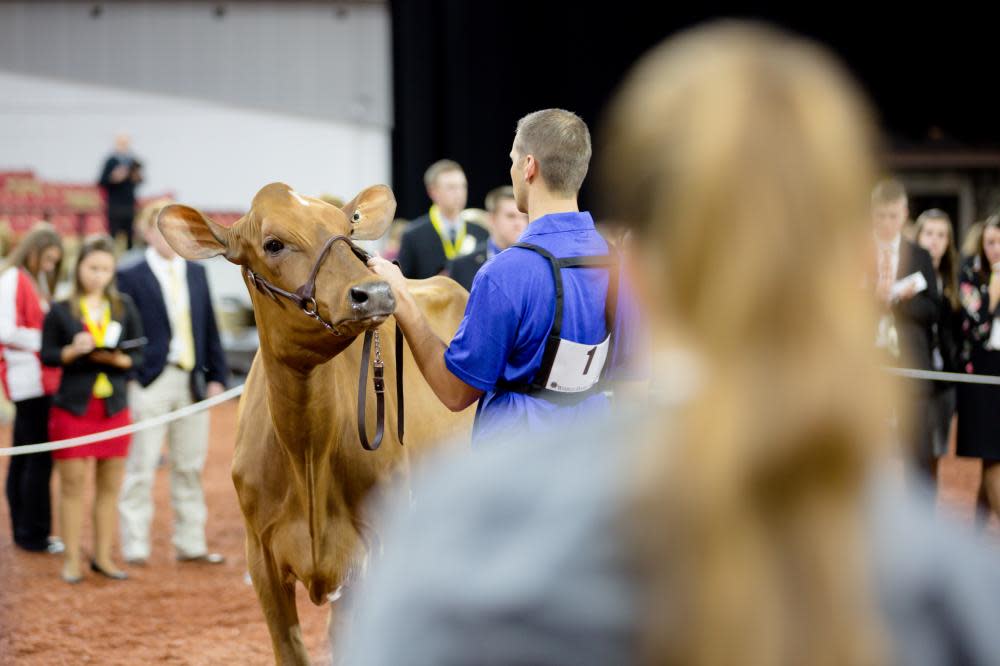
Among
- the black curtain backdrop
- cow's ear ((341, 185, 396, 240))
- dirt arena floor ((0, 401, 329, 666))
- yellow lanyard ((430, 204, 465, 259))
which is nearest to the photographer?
cow's ear ((341, 185, 396, 240))

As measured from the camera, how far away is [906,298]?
21.3 ft

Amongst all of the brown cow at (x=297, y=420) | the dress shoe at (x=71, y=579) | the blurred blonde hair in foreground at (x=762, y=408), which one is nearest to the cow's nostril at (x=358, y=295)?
the brown cow at (x=297, y=420)

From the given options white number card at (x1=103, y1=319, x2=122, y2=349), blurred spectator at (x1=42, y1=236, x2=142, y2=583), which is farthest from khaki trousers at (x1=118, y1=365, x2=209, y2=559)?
white number card at (x1=103, y1=319, x2=122, y2=349)

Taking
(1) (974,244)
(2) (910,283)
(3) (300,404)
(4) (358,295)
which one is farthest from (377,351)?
(1) (974,244)

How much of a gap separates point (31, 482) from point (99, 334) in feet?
3.82

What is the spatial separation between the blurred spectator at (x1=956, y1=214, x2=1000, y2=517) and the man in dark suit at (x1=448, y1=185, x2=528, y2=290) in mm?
2540

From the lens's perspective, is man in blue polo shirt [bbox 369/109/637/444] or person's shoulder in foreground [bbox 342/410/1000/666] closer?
person's shoulder in foreground [bbox 342/410/1000/666]

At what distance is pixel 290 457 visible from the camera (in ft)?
12.5

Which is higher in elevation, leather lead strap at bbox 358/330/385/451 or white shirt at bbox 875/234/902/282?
white shirt at bbox 875/234/902/282

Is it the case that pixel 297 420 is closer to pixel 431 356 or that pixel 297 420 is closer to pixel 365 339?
pixel 365 339

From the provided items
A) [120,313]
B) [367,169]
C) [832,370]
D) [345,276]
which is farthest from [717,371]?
[367,169]

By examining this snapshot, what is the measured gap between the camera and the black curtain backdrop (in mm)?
16031

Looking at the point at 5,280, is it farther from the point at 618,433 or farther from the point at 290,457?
the point at 618,433

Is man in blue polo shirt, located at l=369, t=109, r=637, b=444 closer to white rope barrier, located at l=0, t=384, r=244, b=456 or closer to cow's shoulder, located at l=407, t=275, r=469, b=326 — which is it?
cow's shoulder, located at l=407, t=275, r=469, b=326
